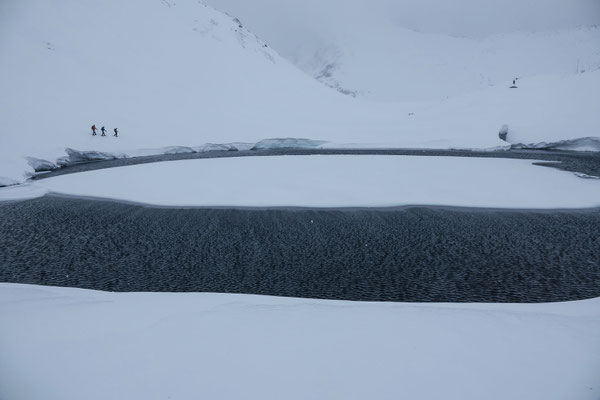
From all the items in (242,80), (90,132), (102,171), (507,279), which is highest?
(242,80)

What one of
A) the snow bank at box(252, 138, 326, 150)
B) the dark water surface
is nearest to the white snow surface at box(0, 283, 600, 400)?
the dark water surface

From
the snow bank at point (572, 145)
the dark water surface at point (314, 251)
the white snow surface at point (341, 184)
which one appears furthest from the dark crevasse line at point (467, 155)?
the dark water surface at point (314, 251)

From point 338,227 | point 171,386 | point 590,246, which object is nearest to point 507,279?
point 590,246

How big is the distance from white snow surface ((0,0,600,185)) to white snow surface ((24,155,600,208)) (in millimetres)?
4626

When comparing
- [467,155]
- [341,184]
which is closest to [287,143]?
[467,155]

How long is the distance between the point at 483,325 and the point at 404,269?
247 centimetres

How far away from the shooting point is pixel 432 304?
209 inches

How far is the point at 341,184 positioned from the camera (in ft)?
42.5

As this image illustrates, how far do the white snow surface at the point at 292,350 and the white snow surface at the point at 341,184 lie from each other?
6.09 meters

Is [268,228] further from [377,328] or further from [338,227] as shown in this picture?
[377,328]

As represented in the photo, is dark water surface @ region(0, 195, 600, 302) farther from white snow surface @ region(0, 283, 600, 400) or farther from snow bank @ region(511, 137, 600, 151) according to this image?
snow bank @ region(511, 137, 600, 151)

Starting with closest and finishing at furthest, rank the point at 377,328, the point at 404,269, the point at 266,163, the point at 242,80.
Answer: the point at 377,328 < the point at 404,269 < the point at 266,163 < the point at 242,80

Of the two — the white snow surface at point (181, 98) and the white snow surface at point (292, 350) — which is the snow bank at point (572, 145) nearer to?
the white snow surface at point (181, 98)

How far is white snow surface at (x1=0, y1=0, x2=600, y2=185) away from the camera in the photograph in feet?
68.7
